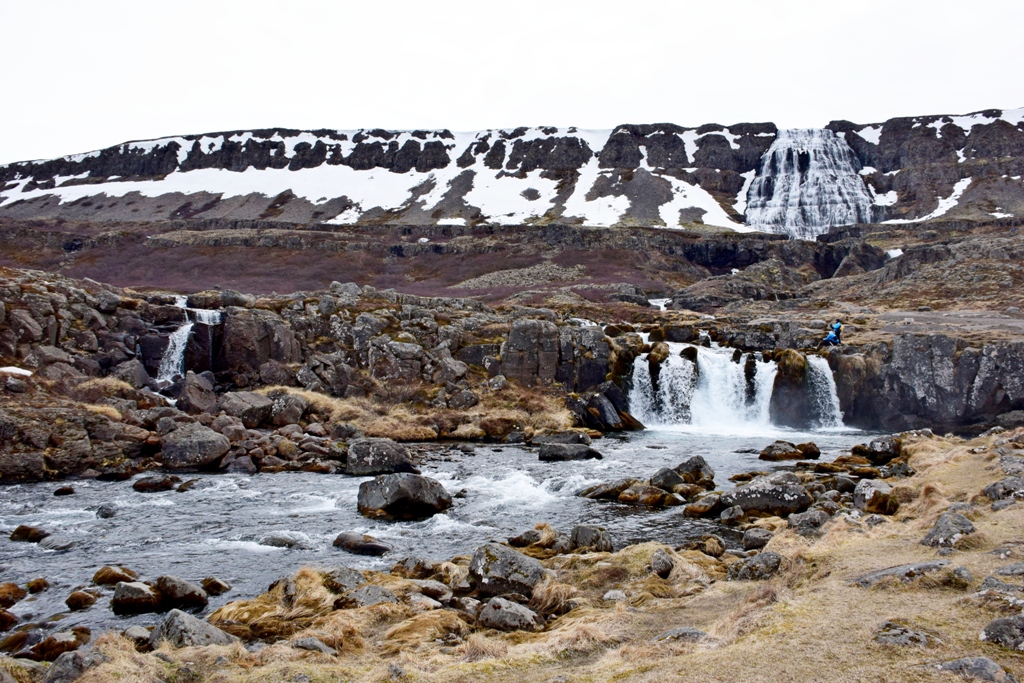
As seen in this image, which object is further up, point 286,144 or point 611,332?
point 286,144

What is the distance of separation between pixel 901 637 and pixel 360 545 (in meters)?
12.2

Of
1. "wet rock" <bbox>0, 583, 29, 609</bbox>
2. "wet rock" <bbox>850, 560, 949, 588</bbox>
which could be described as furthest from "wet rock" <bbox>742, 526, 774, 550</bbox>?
"wet rock" <bbox>0, 583, 29, 609</bbox>

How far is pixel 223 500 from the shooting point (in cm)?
2106

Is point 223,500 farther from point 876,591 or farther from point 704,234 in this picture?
point 704,234

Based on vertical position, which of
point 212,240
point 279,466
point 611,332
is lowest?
point 279,466

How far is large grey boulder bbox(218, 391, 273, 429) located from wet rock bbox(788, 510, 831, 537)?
84.5ft

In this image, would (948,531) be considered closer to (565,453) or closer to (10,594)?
(10,594)

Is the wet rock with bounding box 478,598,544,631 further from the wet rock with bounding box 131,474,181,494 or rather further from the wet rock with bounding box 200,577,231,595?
the wet rock with bounding box 131,474,181,494

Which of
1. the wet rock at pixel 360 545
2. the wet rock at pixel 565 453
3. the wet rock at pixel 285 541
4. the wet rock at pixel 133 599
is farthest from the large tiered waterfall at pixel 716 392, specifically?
the wet rock at pixel 133 599

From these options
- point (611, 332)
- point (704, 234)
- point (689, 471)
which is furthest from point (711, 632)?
point (704, 234)

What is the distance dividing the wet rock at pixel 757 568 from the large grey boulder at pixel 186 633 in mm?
8627

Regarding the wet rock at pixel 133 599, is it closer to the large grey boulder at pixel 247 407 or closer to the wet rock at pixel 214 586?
the wet rock at pixel 214 586

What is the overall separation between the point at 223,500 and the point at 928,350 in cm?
3750

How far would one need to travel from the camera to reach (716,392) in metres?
41.5
